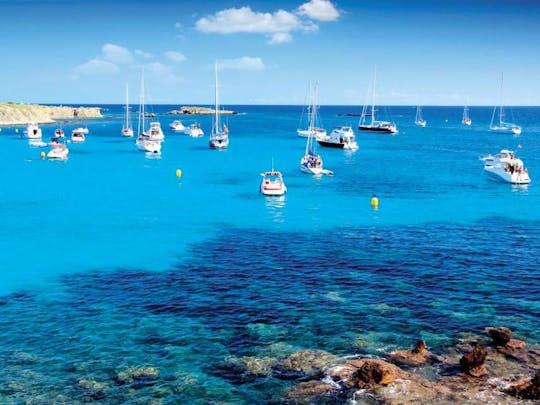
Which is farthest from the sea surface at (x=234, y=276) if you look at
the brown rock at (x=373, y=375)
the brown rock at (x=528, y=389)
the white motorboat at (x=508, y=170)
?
the brown rock at (x=528, y=389)

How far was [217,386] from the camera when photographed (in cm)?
2191

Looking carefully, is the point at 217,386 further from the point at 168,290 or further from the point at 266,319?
the point at 168,290

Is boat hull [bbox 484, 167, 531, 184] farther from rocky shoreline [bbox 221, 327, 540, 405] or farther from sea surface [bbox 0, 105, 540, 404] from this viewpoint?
rocky shoreline [bbox 221, 327, 540, 405]

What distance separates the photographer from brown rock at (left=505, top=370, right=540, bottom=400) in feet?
66.6

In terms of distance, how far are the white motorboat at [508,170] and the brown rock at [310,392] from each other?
65827 millimetres

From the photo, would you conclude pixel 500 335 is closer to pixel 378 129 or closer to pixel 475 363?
pixel 475 363

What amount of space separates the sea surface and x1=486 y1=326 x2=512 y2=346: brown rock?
1.74 metres

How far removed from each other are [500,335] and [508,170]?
59844mm

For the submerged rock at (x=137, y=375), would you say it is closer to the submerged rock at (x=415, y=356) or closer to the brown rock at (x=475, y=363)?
the submerged rock at (x=415, y=356)

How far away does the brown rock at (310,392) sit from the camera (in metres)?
20.6

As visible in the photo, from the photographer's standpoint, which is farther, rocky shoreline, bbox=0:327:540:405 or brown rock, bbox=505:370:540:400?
rocky shoreline, bbox=0:327:540:405

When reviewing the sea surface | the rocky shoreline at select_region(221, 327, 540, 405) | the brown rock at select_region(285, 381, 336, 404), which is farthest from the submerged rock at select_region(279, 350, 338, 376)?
the brown rock at select_region(285, 381, 336, 404)

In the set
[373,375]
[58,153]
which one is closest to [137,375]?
[373,375]

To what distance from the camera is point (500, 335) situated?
2497 cm
